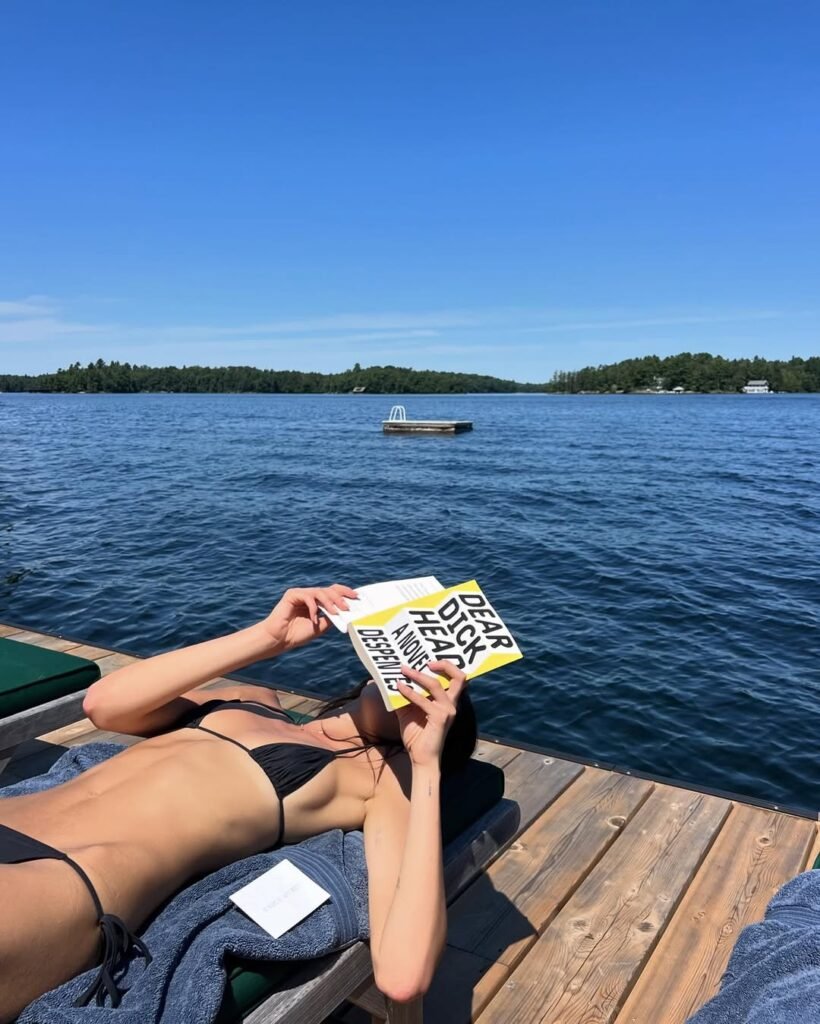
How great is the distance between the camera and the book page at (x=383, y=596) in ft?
7.14

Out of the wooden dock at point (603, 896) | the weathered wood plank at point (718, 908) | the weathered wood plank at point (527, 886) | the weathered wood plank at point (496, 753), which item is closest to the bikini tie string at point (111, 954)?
the wooden dock at point (603, 896)

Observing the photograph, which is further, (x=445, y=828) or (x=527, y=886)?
(x=527, y=886)

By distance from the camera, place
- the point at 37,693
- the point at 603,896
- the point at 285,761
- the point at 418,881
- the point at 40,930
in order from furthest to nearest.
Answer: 1. the point at 37,693
2. the point at 603,896
3. the point at 285,761
4. the point at 418,881
5. the point at 40,930

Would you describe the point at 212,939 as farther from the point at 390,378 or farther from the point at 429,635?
the point at 390,378

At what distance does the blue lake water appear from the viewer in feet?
22.6

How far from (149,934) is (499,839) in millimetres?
1229

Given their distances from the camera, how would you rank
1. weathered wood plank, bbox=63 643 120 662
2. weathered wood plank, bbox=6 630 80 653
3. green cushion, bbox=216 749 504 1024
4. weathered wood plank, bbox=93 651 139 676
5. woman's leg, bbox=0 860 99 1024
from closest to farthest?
woman's leg, bbox=0 860 99 1024 → green cushion, bbox=216 749 504 1024 → weathered wood plank, bbox=93 651 139 676 → weathered wood plank, bbox=63 643 120 662 → weathered wood plank, bbox=6 630 80 653

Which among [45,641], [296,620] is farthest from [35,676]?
[45,641]

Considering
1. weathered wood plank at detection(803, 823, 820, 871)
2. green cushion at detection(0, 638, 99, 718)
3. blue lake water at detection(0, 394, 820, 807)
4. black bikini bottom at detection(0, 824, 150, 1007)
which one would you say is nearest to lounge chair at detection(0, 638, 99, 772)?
green cushion at detection(0, 638, 99, 718)

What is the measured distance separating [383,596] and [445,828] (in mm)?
882

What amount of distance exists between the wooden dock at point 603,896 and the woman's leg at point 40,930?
1.17m

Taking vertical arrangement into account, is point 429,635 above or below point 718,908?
above

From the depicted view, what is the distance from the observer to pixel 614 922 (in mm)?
2920

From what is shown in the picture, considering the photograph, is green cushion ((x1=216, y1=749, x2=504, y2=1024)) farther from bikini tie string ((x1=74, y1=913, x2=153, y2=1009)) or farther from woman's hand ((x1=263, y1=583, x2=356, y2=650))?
woman's hand ((x1=263, y1=583, x2=356, y2=650))
